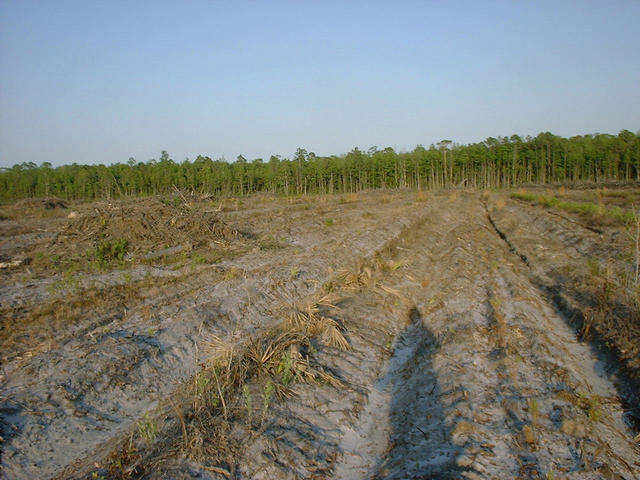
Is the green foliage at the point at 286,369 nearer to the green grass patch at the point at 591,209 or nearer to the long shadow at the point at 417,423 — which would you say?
the long shadow at the point at 417,423

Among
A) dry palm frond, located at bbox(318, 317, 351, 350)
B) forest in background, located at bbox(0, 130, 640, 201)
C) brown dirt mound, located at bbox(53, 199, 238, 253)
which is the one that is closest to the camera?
dry palm frond, located at bbox(318, 317, 351, 350)

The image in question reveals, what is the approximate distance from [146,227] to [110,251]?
1791 mm

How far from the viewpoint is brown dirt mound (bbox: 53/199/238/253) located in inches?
511

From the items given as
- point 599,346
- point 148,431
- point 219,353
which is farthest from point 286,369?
point 599,346

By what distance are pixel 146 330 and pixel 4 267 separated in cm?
646

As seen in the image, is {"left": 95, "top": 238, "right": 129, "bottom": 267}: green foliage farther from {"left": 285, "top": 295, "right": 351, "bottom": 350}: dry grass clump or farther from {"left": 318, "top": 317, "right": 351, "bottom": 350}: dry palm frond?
{"left": 318, "top": 317, "right": 351, "bottom": 350}: dry palm frond

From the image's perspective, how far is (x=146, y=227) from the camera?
13.6m

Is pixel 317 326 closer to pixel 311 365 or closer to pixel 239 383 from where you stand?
pixel 311 365

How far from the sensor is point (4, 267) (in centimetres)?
1065

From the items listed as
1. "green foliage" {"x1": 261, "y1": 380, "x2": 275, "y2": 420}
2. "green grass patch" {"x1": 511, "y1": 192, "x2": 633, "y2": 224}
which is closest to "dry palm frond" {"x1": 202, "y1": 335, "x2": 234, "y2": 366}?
"green foliage" {"x1": 261, "y1": 380, "x2": 275, "y2": 420}

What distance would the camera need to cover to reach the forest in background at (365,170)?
50750 millimetres

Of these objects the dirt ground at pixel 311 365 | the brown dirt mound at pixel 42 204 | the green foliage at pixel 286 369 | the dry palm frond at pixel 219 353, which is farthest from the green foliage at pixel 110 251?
the brown dirt mound at pixel 42 204

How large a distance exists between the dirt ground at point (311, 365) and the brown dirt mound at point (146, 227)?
233 mm

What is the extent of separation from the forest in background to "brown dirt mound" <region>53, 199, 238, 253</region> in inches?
1335
